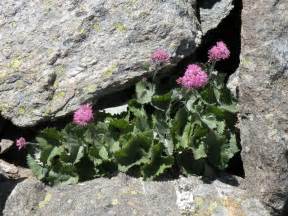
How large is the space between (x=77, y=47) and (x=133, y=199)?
78.3 inches

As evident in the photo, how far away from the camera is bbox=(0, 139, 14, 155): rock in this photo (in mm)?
7629

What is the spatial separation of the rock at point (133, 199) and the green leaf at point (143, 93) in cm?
90

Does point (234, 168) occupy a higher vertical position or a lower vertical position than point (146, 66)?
lower

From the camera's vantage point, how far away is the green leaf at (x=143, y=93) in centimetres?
702

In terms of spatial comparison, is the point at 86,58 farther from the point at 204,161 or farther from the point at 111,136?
the point at 204,161

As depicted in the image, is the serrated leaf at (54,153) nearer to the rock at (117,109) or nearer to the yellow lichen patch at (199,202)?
the rock at (117,109)

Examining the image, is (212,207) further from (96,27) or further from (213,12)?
(213,12)

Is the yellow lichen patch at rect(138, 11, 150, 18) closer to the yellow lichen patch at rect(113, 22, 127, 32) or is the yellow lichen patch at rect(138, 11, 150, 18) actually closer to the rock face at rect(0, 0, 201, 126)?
the rock face at rect(0, 0, 201, 126)

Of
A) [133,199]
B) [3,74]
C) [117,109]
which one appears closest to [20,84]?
[3,74]

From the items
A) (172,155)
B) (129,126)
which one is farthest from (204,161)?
(129,126)

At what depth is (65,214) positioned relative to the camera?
21.3 feet

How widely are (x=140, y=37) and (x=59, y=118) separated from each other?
1.36m

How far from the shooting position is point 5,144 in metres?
7.66

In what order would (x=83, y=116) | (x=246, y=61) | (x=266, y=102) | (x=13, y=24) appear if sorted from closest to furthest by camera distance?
(x=83, y=116) < (x=266, y=102) < (x=246, y=61) < (x=13, y=24)
